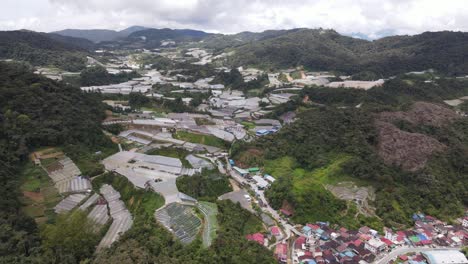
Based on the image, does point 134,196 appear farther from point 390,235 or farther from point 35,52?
point 35,52

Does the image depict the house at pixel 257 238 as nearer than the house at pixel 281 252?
No

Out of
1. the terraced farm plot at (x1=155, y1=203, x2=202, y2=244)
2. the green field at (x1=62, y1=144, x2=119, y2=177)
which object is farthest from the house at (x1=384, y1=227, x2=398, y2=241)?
the green field at (x1=62, y1=144, x2=119, y2=177)

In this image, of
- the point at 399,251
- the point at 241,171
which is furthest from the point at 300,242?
the point at 241,171

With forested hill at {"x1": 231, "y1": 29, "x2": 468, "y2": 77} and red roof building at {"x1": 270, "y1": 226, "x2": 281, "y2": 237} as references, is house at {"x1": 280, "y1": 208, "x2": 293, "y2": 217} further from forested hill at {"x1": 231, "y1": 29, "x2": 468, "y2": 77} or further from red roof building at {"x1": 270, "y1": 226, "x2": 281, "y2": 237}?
forested hill at {"x1": 231, "y1": 29, "x2": 468, "y2": 77}

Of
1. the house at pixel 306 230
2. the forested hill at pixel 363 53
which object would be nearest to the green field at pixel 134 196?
the house at pixel 306 230

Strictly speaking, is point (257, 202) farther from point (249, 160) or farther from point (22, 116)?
point (22, 116)

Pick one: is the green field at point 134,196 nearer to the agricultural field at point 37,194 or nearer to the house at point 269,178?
the agricultural field at point 37,194
